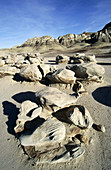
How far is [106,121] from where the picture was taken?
3322 mm

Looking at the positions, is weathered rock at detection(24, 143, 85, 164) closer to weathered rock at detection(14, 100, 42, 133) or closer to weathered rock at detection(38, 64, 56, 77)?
weathered rock at detection(14, 100, 42, 133)

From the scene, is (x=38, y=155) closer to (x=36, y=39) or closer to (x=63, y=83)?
(x=63, y=83)

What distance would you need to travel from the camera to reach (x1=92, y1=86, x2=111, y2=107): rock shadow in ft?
14.2

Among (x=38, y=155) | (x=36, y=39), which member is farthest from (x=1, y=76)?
(x=36, y=39)

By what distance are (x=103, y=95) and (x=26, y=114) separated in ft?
11.5

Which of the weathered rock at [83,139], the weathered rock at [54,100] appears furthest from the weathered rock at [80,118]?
the weathered rock at [54,100]

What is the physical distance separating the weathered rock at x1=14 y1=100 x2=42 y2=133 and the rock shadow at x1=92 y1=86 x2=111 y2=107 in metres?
2.73

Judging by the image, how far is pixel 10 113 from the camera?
380 cm

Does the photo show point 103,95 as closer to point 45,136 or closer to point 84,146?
point 84,146

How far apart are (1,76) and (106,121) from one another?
6.88m

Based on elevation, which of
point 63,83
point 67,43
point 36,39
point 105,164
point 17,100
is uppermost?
point 36,39

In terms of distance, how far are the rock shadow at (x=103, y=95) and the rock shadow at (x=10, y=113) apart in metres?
3.42

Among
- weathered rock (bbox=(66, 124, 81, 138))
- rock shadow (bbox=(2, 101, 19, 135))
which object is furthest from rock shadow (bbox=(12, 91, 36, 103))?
weathered rock (bbox=(66, 124, 81, 138))

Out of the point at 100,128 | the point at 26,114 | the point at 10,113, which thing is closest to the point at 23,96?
the point at 10,113
